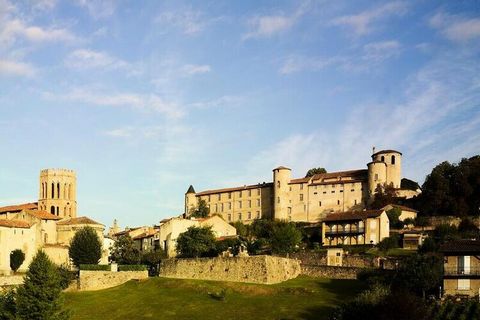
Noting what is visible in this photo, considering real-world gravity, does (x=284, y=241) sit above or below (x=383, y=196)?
below

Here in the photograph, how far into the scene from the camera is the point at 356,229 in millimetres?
93000

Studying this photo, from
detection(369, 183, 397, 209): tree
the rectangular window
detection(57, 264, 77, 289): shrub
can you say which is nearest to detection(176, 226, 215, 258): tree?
detection(57, 264, 77, 289): shrub

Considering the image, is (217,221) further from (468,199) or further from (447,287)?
(447,287)

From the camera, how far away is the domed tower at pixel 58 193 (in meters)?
127

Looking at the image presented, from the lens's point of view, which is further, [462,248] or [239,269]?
[239,269]

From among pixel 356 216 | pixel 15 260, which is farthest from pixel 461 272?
pixel 15 260

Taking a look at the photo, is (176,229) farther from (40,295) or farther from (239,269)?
(40,295)

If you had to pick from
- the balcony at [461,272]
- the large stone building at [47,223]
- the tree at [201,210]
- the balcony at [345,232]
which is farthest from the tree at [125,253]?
the balcony at [461,272]

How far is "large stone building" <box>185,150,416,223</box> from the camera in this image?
113 meters

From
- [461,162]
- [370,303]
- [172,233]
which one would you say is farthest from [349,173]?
[370,303]

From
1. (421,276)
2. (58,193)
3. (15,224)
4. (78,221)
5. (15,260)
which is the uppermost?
(58,193)

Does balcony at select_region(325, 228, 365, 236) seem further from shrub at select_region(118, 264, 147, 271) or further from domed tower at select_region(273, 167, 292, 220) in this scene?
shrub at select_region(118, 264, 147, 271)

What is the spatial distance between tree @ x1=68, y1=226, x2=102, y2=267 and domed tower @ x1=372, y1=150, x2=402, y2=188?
4356cm

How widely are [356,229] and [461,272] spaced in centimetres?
3193
